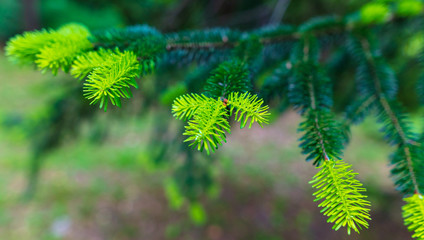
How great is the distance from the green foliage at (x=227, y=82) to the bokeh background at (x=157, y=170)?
34 cm

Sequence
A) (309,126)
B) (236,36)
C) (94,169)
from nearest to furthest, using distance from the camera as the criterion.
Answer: (309,126) < (236,36) < (94,169)

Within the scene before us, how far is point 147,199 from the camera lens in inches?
203

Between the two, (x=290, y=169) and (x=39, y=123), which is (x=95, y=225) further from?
Result: (x=290, y=169)

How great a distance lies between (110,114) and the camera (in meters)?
2.71

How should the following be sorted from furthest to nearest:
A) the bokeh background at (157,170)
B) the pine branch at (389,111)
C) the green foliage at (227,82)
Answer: the bokeh background at (157,170) < the pine branch at (389,111) < the green foliage at (227,82)

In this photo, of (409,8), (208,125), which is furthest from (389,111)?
(409,8)

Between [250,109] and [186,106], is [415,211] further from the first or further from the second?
[186,106]

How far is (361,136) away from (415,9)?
8.42 m

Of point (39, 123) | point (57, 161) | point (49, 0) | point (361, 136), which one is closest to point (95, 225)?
point (57, 161)

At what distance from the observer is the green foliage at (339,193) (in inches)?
21.4

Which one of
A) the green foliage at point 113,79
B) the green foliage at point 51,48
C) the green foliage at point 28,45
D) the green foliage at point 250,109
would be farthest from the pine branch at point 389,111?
the green foliage at point 28,45

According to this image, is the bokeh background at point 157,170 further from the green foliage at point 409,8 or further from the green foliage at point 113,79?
the green foliage at point 409,8

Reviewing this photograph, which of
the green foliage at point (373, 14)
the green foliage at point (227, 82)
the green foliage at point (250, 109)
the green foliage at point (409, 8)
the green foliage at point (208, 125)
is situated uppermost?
the green foliage at point (409, 8)

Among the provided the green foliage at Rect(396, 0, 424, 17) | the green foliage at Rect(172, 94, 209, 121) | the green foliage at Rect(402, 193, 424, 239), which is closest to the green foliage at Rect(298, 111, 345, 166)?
the green foliage at Rect(402, 193, 424, 239)
